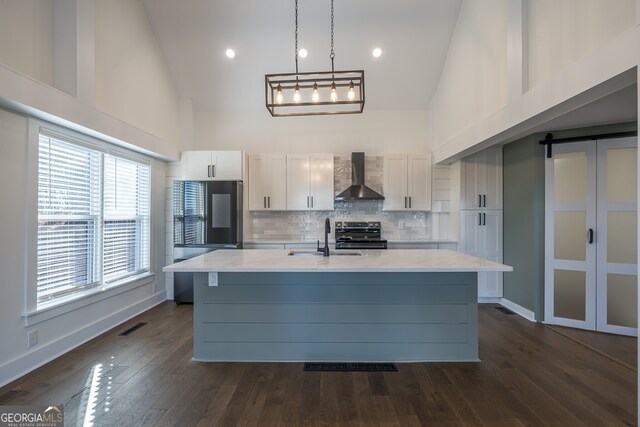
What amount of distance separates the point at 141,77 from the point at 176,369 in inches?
143

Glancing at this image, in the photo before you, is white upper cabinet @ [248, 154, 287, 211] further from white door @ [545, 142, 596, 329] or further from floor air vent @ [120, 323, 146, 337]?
white door @ [545, 142, 596, 329]

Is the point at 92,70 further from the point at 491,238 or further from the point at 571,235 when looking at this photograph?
the point at 571,235

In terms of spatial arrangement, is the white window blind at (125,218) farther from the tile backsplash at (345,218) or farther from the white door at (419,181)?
the white door at (419,181)

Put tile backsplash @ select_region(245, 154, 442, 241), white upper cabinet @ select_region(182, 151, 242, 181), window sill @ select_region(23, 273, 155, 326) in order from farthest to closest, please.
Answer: tile backsplash @ select_region(245, 154, 442, 241), white upper cabinet @ select_region(182, 151, 242, 181), window sill @ select_region(23, 273, 155, 326)

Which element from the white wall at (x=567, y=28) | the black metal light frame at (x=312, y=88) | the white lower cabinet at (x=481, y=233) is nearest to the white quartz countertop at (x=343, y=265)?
the black metal light frame at (x=312, y=88)

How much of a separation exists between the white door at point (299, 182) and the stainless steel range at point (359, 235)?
0.69 meters

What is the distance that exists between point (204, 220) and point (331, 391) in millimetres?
3296

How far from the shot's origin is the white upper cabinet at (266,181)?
5246mm

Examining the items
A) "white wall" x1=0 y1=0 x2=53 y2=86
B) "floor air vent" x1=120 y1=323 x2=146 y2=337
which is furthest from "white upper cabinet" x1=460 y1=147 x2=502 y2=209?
"white wall" x1=0 y1=0 x2=53 y2=86

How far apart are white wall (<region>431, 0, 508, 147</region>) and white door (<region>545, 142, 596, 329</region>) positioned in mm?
1161

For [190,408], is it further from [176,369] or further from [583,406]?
[583,406]

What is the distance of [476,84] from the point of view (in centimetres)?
390

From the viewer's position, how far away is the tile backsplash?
17.9ft

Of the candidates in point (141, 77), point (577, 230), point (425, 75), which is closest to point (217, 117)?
point (141, 77)
